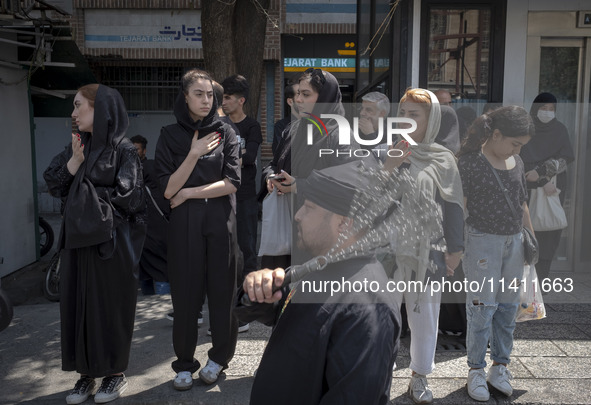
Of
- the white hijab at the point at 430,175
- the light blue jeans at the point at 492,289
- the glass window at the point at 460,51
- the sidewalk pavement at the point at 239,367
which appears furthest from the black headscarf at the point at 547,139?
the white hijab at the point at 430,175

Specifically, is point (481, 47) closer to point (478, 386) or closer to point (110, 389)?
point (478, 386)

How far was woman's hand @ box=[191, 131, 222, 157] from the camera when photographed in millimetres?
3652

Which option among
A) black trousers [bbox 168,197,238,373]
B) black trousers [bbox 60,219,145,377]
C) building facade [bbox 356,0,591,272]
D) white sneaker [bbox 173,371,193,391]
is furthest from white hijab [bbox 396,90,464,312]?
black trousers [bbox 60,219,145,377]

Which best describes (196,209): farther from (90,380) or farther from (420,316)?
(420,316)

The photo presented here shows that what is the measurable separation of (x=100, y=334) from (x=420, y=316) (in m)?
1.99

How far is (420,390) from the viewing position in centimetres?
360

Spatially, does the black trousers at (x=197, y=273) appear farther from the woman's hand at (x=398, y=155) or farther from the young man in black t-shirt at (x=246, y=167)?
the young man in black t-shirt at (x=246, y=167)

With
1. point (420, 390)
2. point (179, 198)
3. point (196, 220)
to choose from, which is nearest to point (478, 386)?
point (420, 390)

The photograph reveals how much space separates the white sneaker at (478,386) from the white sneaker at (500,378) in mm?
69

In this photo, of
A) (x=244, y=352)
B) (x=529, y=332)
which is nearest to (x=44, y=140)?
(x=244, y=352)

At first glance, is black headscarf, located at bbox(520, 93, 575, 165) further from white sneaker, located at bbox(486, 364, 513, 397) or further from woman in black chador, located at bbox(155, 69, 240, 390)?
woman in black chador, located at bbox(155, 69, 240, 390)

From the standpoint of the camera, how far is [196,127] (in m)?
3.72

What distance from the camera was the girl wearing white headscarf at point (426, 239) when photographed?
11.4 ft

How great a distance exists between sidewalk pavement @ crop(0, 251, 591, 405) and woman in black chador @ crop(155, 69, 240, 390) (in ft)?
0.76
